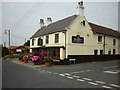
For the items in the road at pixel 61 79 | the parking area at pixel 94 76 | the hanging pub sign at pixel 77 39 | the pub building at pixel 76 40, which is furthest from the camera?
the hanging pub sign at pixel 77 39

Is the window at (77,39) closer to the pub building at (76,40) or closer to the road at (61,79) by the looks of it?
the pub building at (76,40)

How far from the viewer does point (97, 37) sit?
2484 cm

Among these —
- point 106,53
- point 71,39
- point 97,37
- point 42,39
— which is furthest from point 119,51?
point 42,39

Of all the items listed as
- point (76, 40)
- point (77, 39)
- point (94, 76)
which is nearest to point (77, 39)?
point (77, 39)

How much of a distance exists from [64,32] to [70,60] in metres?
4.66

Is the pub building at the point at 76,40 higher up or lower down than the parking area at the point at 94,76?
higher up

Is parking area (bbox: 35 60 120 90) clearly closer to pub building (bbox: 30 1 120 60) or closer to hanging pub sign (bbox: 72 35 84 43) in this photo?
pub building (bbox: 30 1 120 60)

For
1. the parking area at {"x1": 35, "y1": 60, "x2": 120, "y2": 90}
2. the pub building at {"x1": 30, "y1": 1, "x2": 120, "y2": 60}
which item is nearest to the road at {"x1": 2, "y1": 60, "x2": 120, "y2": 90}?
the parking area at {"x1": 35, "y1": 60, "x2": 120, "y2": 90}

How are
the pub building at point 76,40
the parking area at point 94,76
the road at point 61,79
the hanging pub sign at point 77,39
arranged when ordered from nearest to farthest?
the road at point 61,79
the parking area at point 94,76
the pub building at point 76,40
the hanging pub sign at point 77,39

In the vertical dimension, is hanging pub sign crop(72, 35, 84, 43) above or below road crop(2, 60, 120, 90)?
above

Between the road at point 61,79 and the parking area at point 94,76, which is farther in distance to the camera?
the parking area at point 94,76

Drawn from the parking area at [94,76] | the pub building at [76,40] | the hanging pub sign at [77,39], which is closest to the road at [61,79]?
the parking area at [94,76]

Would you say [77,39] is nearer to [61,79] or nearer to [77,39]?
[77,39]

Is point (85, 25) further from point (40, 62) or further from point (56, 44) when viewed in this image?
point (40, 62)
